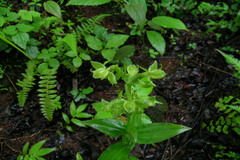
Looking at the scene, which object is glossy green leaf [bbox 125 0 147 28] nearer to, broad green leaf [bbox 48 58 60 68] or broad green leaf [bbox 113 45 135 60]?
broad green leaf [bbox 113 45 135 60]

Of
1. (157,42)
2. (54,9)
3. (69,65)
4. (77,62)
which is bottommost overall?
(69,65)

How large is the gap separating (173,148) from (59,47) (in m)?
1.91

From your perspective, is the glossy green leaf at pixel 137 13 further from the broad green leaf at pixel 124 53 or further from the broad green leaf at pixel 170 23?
the broad green leaf at pixel 124 53

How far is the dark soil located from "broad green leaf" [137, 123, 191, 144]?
81 centimetres

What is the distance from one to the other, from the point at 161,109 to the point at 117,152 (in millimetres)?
1255

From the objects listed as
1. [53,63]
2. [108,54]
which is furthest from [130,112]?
[53,63]

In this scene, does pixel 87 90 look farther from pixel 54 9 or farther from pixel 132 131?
pixel 132 131

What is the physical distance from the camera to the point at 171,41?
3656mm

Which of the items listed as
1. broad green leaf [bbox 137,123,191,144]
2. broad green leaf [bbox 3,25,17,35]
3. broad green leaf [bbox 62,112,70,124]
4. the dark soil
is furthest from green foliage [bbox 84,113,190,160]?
broad green leaf [bbox 3,25,17,35]

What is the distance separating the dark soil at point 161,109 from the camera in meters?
2.30

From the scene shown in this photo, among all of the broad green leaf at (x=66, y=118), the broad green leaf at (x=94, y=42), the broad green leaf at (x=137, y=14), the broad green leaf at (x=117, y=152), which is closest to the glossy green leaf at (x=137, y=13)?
the broad green leaf at (x=137, y=14)

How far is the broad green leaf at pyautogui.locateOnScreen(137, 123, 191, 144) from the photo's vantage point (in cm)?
148

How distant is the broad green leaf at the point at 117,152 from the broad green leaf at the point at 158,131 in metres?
0.14

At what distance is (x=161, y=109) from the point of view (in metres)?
2.70
